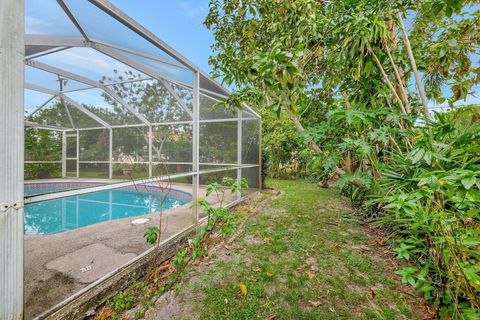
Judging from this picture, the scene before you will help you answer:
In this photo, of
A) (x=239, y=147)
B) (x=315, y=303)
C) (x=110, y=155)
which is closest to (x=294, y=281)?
(x=315, y=303)

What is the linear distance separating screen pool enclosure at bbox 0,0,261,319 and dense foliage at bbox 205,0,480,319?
142 centimetres

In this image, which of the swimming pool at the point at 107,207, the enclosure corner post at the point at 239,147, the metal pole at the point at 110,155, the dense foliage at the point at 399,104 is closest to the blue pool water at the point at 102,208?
the swimming pool at the point at 107,207

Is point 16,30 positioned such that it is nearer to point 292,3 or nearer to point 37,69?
point 292,3

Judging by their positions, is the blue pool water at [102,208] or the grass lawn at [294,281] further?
the blue pool water at [102,208]

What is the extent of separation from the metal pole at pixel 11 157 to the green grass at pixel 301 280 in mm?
1242

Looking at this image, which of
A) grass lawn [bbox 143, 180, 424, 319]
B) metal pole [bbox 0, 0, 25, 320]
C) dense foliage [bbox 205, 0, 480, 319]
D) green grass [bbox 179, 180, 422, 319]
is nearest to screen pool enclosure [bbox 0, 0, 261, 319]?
metal pole [bbox 0, 0, 25, 320]

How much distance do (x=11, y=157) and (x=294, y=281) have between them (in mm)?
2626

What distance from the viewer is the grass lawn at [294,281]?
1789mm

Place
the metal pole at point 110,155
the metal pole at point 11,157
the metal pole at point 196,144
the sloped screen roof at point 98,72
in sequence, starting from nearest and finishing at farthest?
1. the metal pole at point 11,157
2. the sloped screen roof at point 98,72
3. the metal pole at point 196,144
4. the metal pole at point 110,155

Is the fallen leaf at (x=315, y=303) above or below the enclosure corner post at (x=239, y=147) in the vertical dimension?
below

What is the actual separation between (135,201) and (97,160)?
311 centimetres

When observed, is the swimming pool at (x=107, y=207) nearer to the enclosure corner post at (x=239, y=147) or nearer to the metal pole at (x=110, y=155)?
the metal pole at (x=110, y=155)

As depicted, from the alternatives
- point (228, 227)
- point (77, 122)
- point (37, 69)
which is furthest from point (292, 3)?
point (77, 122)

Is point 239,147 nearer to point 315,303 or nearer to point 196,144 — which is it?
point 196,144
